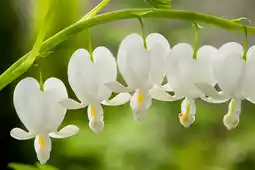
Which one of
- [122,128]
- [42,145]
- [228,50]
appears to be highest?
[228,50]

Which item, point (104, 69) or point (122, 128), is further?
point (122, 128)

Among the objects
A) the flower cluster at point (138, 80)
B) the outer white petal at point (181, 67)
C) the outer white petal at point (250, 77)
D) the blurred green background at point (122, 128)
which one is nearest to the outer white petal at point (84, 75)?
the flower cluster at point (138, 80)

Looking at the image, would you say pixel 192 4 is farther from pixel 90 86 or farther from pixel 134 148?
pixel 90 86

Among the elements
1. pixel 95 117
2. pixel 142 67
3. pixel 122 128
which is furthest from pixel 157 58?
pixel 122 128

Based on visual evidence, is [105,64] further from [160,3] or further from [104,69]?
[160,3]

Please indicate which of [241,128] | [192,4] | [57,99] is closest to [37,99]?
[57,99]

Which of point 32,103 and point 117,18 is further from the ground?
point 117,18

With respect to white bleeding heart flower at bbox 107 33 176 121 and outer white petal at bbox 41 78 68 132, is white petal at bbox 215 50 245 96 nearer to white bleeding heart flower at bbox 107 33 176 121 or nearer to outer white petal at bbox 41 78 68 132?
white bleeding heart flower at bbox 107 33 176 121
